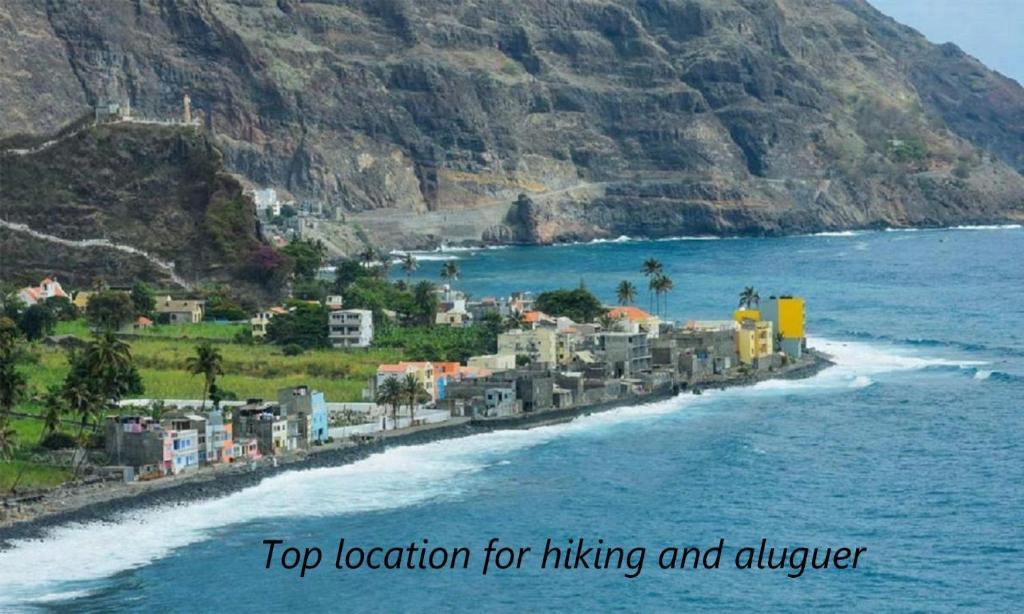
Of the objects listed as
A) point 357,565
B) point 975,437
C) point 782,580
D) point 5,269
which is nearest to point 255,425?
point 357,565

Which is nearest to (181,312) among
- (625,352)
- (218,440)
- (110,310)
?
(110,310)

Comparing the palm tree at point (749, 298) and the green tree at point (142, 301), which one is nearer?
the green tree at point (142, 301)

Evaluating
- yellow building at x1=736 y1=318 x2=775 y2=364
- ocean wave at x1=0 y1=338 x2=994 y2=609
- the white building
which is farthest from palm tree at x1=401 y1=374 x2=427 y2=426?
yellow building at x1=736 y1=318 x2=775 y2=364

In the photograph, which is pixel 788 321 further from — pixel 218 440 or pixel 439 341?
pixel 218 440

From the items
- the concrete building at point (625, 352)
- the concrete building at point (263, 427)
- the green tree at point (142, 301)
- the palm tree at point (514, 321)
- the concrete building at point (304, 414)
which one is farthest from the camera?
the green tree at point (142, 301)

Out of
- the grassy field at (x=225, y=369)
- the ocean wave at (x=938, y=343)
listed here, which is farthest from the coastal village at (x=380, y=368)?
the ocean wave at (x=938, y=343)

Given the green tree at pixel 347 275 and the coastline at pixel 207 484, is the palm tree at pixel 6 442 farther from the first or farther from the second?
the green tree at pixel 347 275
